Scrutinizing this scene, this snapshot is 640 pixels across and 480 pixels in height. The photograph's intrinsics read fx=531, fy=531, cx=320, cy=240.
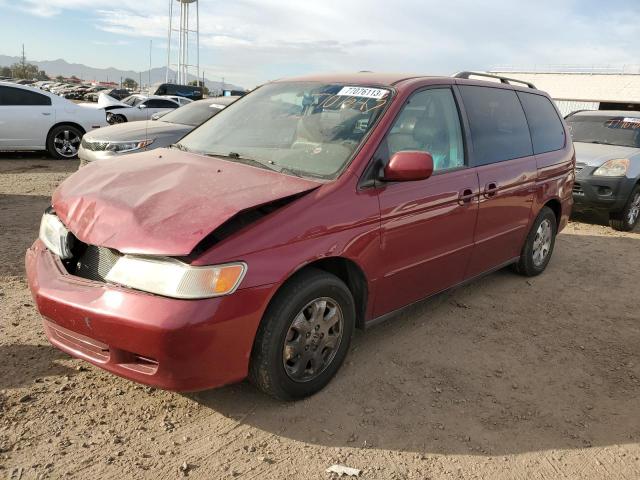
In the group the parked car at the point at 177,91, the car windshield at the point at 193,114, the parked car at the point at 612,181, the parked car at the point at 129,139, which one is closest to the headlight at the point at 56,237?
the parked car at the point at 129,139

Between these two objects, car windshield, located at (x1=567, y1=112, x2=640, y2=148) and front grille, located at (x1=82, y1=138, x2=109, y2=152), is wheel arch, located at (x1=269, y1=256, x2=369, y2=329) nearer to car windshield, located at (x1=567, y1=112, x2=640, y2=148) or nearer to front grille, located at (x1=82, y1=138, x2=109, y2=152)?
front grille, located at (x1=82, y1=138, x2=109, y2=152)

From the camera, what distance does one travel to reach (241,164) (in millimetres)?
3148

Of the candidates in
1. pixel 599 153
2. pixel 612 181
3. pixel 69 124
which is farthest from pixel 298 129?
pixel 69 124

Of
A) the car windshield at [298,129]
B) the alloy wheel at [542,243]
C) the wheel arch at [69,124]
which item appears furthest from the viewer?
the wheel arch at [69,124]

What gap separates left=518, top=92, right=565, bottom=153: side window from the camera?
473cm

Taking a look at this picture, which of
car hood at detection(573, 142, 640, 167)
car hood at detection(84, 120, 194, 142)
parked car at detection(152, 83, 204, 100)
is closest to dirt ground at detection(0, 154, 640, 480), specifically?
car hood at detection(84, 120, 194, 142)

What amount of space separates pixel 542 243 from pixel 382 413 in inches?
120

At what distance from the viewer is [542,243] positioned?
5121 mm

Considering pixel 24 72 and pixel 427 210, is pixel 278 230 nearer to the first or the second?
pixel 427 210

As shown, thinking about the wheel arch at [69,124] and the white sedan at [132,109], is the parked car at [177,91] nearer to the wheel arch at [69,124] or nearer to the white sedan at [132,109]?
the white sedan at [132,109]

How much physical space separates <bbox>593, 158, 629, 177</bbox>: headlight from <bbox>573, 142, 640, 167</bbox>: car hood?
0.07 meters

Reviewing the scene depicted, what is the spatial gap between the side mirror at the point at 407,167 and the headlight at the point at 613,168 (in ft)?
17.9

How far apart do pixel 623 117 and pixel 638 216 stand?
1.82 meters

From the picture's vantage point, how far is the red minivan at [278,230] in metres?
2.37
